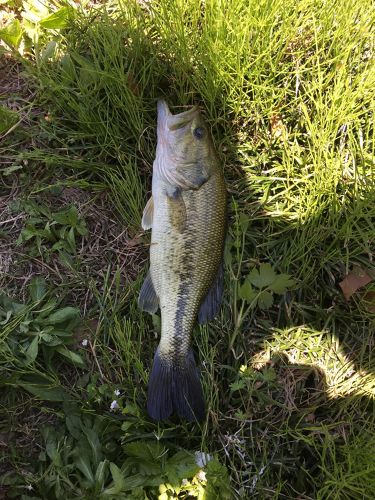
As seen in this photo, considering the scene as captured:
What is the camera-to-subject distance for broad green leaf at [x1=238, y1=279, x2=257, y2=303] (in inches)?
102

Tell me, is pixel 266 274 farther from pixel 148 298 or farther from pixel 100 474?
pixel 100 474

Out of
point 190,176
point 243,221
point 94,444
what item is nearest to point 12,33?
point 190,176

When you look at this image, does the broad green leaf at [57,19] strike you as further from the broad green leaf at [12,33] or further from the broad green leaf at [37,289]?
the broad green leaf at [37,289]

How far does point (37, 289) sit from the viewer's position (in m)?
2.60

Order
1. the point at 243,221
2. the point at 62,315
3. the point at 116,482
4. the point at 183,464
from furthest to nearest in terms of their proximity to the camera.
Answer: the point at 243,221 → the point at 62,315 → the point at 183,464 → the point at 116,482

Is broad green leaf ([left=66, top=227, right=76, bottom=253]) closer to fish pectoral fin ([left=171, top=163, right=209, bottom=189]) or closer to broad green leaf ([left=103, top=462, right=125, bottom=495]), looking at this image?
fish pectoral fin ([left=171, top=163, right=209, bottom=189])

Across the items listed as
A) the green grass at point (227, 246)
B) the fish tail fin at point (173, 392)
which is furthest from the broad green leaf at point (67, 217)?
the fish tail fin at point (173, 392)

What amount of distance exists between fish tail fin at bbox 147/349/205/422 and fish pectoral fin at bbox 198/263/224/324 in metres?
0.27

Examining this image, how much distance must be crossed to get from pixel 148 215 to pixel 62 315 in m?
0.72

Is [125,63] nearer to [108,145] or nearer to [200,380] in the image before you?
[108,145]

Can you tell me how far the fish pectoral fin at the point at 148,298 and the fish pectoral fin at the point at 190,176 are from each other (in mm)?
560

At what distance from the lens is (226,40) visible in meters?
2.54

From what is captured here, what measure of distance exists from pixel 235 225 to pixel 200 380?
0.88 m

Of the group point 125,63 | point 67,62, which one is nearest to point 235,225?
point 125,63
